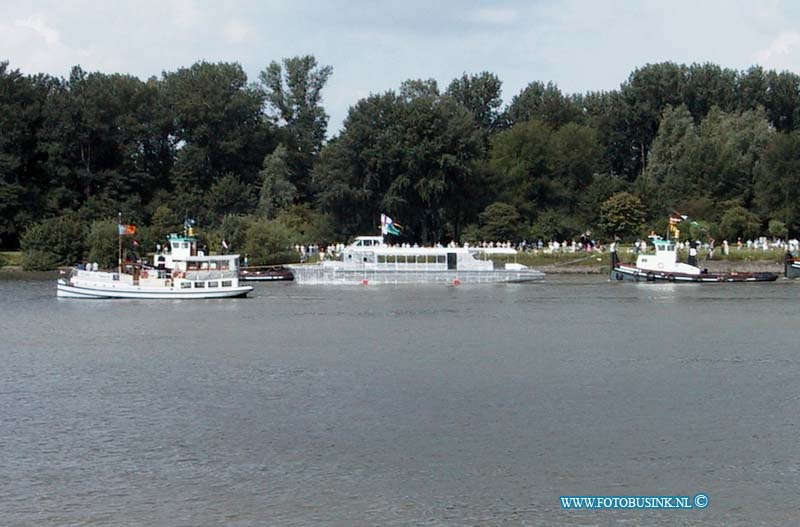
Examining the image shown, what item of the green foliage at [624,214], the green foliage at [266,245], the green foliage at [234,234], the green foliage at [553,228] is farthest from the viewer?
the green foliage at [553,228]

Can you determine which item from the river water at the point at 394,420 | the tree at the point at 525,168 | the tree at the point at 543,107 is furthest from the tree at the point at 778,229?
the river water at the point at 394,420

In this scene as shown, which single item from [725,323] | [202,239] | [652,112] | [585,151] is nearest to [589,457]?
[725,323]

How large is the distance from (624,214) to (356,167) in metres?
27.6

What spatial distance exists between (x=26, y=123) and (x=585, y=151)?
61.4m

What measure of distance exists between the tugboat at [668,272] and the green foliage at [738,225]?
65.6 ft

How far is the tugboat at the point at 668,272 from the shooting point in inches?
3489

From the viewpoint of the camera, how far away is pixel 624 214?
11569 cm

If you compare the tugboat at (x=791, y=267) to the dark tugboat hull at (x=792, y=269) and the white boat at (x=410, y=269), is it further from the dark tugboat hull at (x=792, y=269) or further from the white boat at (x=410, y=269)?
the white boat at (x=410, y=269)

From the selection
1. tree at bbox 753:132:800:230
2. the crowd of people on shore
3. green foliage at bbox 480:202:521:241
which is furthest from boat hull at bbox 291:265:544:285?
tree at bbox 753:132:800:230

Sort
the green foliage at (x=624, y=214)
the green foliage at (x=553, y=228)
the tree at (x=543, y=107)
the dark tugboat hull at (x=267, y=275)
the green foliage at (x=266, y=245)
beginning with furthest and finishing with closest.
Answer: the tree at (x=543, y=107)
the green foliage at (x=553, y=228)
the green foliage at (x=624, y=214)
the green foliage at (x=266, y=245)
the dark tugboat hull at (x=267, y=275)

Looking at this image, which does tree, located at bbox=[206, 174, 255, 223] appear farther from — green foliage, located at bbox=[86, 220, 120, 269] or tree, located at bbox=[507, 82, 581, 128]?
tree, located at bbox=[507, 82, 581, 128]

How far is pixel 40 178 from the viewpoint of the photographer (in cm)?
12569

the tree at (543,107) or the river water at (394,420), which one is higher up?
the tree at (543,107)

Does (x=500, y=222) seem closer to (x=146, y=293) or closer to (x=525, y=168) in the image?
(x=525, y=168)
